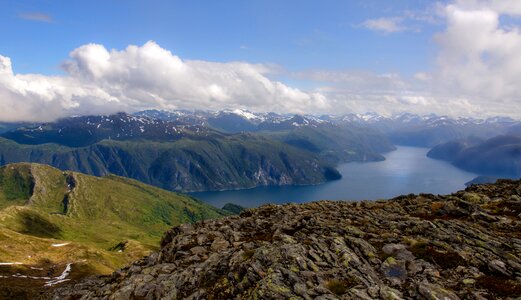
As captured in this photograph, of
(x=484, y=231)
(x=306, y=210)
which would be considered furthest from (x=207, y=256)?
(x=484, y=231)

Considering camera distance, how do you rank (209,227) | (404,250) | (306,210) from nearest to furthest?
(404,250)
(209,227)
(306,210)

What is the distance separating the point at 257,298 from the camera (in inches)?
982

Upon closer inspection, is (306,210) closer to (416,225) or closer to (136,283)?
(416,225)

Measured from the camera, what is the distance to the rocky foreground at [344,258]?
25406 mm

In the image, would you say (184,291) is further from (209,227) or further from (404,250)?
(404,250)

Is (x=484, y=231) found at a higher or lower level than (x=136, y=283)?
higher

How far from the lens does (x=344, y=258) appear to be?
2955cm

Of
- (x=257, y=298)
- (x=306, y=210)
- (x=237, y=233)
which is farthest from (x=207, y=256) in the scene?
(x=306, y=210)

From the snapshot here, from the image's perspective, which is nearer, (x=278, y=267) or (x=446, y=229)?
(x=278, y=267)

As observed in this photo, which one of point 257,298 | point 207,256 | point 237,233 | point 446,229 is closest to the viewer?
point 257,298

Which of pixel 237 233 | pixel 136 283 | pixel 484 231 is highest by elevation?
pixel 484 231

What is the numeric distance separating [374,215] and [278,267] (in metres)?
19.7

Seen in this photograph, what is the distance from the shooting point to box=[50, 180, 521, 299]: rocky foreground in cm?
2541

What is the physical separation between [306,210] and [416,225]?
59.1 feet
